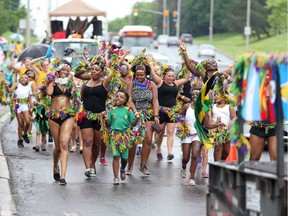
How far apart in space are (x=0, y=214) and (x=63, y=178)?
9.70ft

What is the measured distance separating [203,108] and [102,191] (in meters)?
2.16

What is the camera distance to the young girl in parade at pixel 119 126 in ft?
47.8

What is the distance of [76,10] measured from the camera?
37.2 m

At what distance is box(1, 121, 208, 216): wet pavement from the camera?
1221 cm

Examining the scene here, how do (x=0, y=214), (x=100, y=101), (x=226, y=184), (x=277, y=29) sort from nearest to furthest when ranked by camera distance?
1. (x=226, y=184)
2. (x=0, y=214)
3. (x=100, y=101)
4. (x=277, y=29)

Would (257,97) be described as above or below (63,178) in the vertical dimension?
above

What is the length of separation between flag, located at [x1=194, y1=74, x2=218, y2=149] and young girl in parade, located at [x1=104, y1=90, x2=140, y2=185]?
118 cm

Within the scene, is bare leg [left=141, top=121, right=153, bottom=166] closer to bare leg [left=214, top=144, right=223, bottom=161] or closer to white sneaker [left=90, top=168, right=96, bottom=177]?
white sneaker [left=90, top=168, right=96, bottom=177]

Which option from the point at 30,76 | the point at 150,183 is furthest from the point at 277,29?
the point at 150,183

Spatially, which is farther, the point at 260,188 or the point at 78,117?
the point at 78,117

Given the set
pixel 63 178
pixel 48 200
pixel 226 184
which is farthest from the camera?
pixel 63 178

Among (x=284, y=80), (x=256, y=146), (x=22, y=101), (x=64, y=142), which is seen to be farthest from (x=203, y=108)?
(x=22, y=101)

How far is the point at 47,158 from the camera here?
1792 centimetres

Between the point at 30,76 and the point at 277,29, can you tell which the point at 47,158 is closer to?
the point at 30,76
